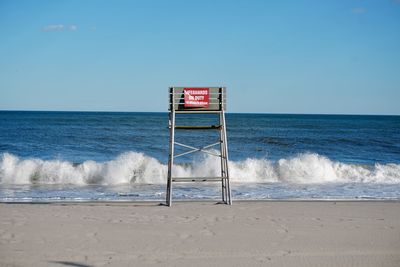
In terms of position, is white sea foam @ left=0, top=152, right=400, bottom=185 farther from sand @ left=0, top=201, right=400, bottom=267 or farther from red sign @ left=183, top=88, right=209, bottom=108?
red sign @ left=183, top=88, right=209, bottom=108

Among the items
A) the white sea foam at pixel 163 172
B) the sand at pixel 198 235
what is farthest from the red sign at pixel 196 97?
the white sea foam at pixel 163 172

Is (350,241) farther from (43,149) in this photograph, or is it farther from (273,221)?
(43,149)

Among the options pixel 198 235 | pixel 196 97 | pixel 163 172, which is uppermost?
pixel 196 97

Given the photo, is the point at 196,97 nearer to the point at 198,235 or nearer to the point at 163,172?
the point at 198,235

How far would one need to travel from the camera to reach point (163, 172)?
1777 cm

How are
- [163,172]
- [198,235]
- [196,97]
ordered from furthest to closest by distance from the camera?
[163,172]
[196,97]
[198,235]

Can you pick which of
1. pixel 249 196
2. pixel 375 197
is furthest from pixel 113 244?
pixel 375 197

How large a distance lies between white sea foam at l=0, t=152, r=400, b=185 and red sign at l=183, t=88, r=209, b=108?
698 cm

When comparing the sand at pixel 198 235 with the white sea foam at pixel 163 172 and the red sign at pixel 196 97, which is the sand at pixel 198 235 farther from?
the white sea foam at pixel 163 172

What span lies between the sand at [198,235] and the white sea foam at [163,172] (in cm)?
650

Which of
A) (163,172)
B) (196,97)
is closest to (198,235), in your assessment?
(196,97)

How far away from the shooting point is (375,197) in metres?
12.5

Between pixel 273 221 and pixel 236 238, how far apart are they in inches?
57.2

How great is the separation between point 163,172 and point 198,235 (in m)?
10.4
